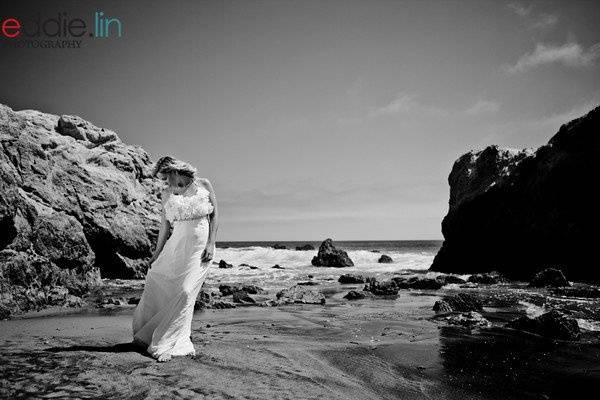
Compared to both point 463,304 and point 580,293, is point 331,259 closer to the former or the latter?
point 580,293

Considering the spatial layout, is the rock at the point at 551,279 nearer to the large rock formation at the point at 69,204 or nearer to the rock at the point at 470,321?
the rock at the point at 470,321

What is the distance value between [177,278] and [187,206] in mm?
871

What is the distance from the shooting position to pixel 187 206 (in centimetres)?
469

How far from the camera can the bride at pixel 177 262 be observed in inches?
177

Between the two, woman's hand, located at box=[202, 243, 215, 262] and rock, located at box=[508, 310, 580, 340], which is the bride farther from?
rock, located at box=[508, 310, 580, 340]

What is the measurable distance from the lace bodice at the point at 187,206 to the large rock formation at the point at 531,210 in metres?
21.2

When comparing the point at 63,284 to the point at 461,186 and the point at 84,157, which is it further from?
the point at 461,186

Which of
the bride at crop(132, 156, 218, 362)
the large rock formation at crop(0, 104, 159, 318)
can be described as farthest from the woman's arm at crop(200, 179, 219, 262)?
the large rock formation at crop(0, 104, 159, 318)

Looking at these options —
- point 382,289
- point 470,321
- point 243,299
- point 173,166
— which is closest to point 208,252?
point 173,166

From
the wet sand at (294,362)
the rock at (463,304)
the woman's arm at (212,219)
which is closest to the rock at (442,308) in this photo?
the rock at (463,304)

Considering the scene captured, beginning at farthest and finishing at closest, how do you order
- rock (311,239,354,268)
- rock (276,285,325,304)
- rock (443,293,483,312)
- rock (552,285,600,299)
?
1. rock (311,239,354,268)
2. rock (552,285,600,299)
3. rock (276,285,325,304)
4. rock (443,293,483,312)

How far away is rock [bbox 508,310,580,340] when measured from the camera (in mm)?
6742

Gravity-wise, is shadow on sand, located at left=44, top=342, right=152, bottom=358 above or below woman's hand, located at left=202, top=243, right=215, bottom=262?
below

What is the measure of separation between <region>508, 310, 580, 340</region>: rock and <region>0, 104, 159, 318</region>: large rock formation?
32.5 ft
